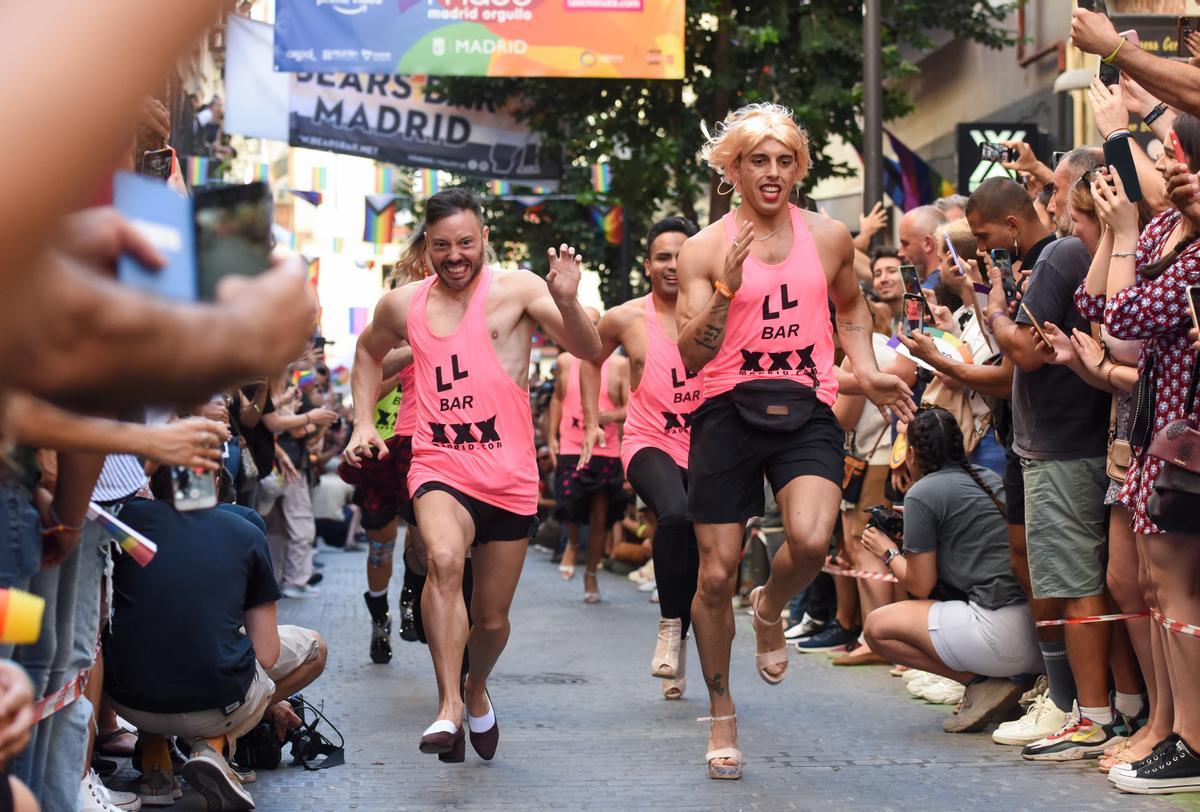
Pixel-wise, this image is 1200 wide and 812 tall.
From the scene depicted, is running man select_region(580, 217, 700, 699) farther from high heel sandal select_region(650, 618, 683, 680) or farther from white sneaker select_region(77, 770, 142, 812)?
white sneaker select_region(77, 770, 142, 812)

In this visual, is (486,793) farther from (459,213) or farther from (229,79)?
(229,79)

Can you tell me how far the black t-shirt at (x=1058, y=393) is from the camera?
698cm

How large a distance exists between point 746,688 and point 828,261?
10.00 feet

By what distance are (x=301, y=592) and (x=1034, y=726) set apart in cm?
940

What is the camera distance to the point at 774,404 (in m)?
6.59

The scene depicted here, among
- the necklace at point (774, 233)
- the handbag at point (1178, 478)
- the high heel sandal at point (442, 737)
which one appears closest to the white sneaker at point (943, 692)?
the handbag at point (1178, 478)

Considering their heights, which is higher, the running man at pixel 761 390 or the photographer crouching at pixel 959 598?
the running man at pixel 761 390

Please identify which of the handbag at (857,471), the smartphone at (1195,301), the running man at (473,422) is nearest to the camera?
the smartphone at (1195,301)

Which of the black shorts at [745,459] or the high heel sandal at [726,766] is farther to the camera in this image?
the black shorts at [745,459]

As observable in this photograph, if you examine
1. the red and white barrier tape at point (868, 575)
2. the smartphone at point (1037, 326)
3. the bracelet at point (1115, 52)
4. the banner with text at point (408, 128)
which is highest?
the banner with text at point (408, 128)

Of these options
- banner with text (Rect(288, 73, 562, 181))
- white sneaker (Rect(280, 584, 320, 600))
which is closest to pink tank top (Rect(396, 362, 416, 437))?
white sneaker (Rect(280, 584, 320, 600))

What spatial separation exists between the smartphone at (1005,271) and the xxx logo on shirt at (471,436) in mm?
2254

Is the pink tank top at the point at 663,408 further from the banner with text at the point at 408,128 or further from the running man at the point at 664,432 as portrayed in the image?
the banner with text at the point at 408,128

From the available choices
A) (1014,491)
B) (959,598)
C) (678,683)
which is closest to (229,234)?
(1014,491)
